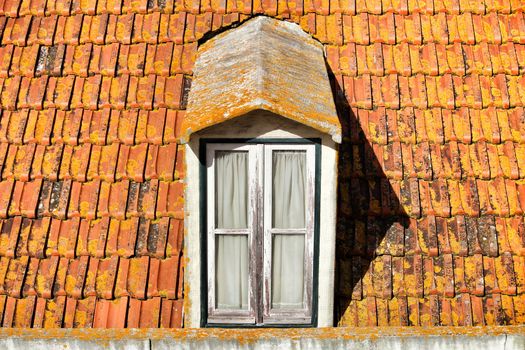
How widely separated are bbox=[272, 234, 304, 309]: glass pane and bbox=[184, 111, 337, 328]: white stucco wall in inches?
5.7

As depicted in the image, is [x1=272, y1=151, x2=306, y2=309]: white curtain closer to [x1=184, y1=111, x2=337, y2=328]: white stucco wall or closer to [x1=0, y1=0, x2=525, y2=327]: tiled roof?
[x1=184, y1=111, x2=337, y2=328]: white stucco wall

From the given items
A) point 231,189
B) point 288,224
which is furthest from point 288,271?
point 231,189

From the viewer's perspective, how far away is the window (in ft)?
16.3

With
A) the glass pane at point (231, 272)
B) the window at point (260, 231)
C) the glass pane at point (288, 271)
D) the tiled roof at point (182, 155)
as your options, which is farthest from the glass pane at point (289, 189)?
the tiled roof at point (182, 155)

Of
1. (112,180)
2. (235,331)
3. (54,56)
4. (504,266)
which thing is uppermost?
(54,56)

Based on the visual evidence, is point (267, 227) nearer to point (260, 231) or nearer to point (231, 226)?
point (260, 231)

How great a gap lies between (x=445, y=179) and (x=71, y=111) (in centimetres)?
296

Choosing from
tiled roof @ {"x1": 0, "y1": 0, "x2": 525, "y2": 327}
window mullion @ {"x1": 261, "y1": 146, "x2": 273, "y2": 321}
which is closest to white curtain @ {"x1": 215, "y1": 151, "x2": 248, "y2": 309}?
window mullion @ {"x1": 261, "y1": 146, "x2": 273, "y2": 321}

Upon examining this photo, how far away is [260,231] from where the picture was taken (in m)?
5.05

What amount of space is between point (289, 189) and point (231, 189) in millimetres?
396

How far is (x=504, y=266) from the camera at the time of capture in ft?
17.5

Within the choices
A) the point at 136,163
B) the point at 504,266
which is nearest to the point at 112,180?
the point at 136,163

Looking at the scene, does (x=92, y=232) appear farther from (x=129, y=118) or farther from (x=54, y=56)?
(x=54, y=56)

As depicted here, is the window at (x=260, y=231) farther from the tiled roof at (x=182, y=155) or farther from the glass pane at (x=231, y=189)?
the tiled roof at (x=182, y=155)
